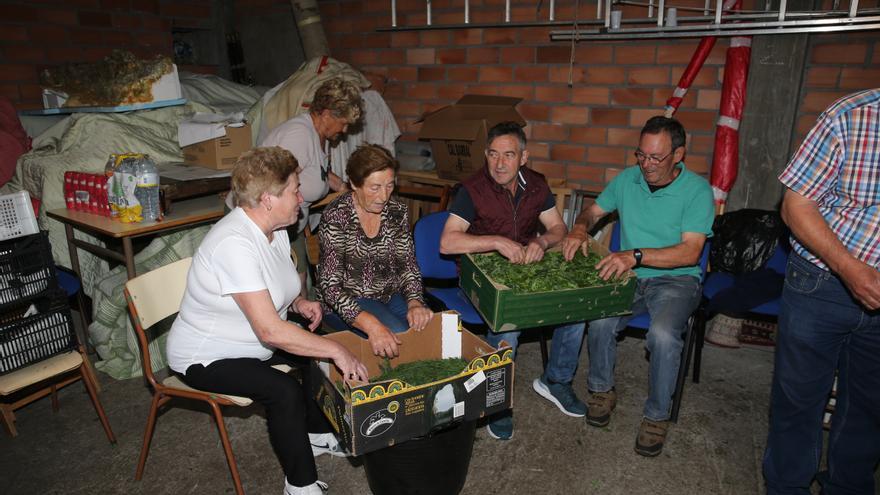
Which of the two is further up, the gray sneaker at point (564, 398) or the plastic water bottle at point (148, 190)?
the plastic water bottle at point (148, 190)

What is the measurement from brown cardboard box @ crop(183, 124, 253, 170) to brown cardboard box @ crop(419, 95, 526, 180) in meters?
1.30

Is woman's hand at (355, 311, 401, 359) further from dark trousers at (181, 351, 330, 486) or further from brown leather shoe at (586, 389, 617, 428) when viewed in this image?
brown leather shoe at (586, 389, 617, 428)

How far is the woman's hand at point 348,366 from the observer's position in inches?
78.0

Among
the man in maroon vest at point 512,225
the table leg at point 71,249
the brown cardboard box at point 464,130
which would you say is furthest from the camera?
the brown cardboard box at point 464,130

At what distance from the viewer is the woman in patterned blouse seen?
2473 millimetres

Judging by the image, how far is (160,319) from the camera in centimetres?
230

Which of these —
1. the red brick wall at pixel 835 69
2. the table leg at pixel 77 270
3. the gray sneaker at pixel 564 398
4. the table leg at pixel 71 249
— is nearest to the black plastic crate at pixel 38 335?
the table leg at pixel 77 270

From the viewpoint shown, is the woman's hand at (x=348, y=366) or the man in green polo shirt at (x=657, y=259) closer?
the woman's hand at (x=348, y=366)

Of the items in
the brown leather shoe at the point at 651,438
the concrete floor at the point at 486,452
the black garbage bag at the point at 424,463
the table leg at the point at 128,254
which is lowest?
the concrete floor at the point at 486,452

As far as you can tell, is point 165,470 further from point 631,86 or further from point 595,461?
point 631,86

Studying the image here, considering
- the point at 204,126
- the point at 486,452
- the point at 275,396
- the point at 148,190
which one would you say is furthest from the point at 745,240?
the point at 204,126

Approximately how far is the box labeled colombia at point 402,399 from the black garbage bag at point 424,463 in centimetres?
10

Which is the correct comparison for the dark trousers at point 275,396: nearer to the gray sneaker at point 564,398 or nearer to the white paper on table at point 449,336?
the white paper on table at point 449,336

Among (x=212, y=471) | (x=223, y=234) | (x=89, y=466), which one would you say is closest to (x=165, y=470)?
(x=212, y=471)
